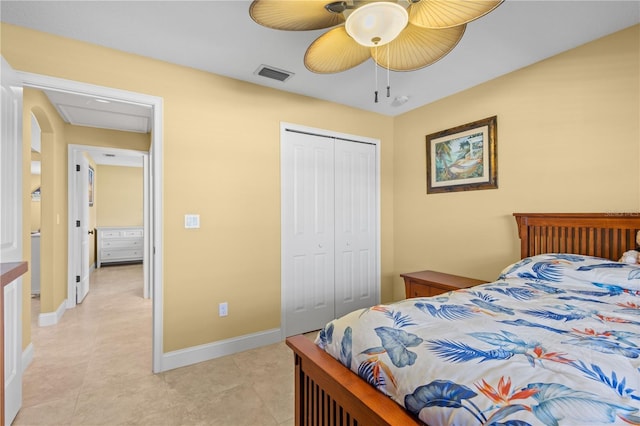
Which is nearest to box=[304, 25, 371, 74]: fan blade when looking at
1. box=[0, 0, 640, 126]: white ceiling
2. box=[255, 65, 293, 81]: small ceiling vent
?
box=[0, 0, 640, 126]: white ceiling

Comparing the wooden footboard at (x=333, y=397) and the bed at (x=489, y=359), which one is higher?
the bed at (x=489, y=359)

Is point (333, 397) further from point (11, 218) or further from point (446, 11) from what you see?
point (11, 218)

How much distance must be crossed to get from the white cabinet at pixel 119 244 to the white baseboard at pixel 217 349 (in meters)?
5.66

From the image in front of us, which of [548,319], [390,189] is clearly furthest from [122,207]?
[548,319]

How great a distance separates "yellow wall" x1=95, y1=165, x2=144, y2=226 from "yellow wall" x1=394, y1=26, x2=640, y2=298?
684cm

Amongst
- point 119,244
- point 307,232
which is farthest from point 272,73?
point 119,244

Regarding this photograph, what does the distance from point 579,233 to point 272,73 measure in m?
2.64

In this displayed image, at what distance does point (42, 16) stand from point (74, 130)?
2.55 meters

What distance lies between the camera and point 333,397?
1108 millimetres

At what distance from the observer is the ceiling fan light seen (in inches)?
47.7

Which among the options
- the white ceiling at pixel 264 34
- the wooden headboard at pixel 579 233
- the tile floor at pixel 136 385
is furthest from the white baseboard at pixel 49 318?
the wooden headboard at pixel 579 233

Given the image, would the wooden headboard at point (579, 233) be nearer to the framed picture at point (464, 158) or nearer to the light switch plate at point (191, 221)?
the framed picture at point (464, 158)

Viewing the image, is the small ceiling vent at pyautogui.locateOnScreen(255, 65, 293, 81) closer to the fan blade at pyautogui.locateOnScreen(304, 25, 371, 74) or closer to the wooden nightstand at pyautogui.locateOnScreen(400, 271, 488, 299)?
the fan blade at pyautogui.locateOnScreen(304, 25, 371, 74)

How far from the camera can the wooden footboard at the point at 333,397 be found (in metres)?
0.92
